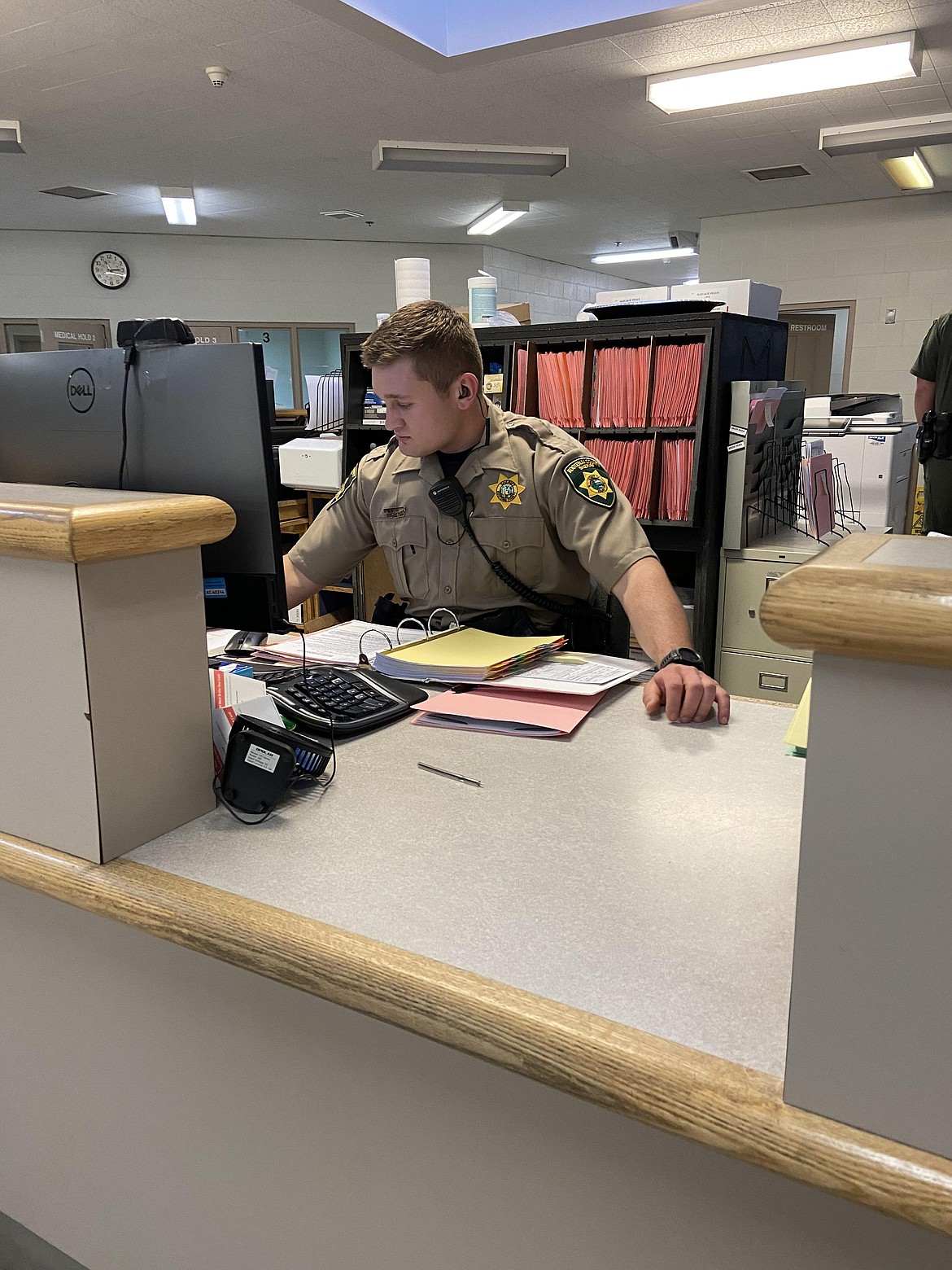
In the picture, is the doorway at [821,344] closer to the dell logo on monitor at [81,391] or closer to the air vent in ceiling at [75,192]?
the air vent in ceiling at [75,192]

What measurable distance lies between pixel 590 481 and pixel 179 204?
20.7ft

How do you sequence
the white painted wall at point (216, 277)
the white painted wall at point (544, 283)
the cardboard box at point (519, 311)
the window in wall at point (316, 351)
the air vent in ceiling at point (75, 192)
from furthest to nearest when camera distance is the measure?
the white painted wall at point (544, 283), the window in wall at point (316, 351), the white painted wall at point (216, 277), the air vent in ceiling at point (75, 192), the cardboard box at point (519, 311)

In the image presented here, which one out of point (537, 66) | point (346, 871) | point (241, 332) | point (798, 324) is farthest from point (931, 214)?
point (346, 871)

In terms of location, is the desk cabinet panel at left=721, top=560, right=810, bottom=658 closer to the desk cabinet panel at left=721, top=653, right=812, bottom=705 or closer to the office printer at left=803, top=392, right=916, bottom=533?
the desk cabinet panel at left=721, top=653, right=812, bottom=705

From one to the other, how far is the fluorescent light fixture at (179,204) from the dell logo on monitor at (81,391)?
19.9 feet

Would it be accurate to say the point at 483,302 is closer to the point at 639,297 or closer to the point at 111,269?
the point at 639,297

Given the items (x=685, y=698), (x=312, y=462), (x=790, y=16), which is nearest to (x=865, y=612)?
(x=685, y=698)

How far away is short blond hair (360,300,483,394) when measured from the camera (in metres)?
1.83

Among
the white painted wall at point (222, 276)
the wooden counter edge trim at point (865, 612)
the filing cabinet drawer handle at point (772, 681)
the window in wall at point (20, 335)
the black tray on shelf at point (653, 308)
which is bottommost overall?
the filing cabinet drawer handle at point (772, 681)

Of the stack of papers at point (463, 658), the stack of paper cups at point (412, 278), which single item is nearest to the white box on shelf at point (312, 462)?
the stack of paper cups at point (412, 278)

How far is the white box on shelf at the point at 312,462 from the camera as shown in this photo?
3.48 m

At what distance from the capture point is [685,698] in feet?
4.08

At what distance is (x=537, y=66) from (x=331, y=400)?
76.0 inches

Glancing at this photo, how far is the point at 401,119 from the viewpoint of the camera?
4.98m
